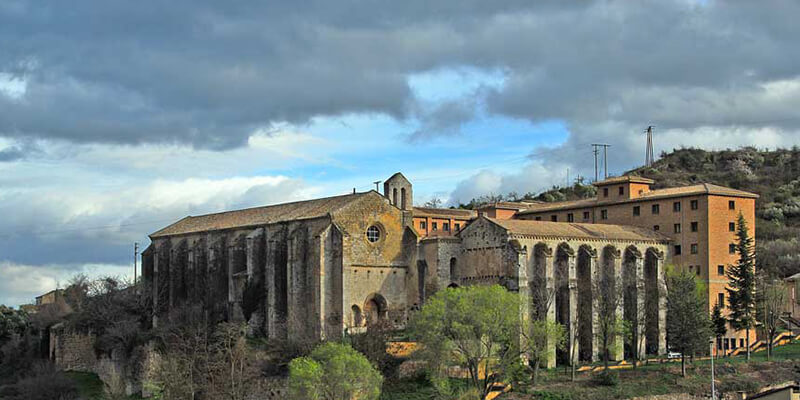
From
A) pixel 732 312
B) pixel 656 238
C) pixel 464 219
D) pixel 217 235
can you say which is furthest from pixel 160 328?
pixel 732 312

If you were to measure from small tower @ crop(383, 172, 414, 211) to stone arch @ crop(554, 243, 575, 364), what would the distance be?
12.5 metres

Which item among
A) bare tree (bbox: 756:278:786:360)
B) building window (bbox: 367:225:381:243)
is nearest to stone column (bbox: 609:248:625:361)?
bare tree (bbox: 756:278:786:360)

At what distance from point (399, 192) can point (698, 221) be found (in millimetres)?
24072

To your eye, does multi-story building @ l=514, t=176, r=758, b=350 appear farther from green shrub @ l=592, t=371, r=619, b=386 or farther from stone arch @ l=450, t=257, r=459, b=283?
stone arch @ l=450, t=257, r=459, b=283

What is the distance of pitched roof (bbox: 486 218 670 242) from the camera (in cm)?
7344

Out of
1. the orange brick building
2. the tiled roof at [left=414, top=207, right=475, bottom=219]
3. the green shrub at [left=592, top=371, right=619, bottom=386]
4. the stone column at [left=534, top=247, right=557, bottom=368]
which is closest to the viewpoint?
the green shrub at [left=592, top=371, right=619, bottom=386]

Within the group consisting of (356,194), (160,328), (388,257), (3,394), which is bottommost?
(3,394)

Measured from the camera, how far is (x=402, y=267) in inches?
3027

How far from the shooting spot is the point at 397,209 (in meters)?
76.8

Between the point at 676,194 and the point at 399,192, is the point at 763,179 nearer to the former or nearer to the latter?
the point at 676,194

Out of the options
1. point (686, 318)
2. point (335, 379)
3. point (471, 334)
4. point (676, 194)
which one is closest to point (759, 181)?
point (676, 194)

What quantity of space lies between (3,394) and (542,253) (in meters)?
45.6

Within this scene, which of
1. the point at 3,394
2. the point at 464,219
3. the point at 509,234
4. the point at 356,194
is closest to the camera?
the point at 509,234

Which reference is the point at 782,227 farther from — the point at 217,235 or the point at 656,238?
the point at 217,235
